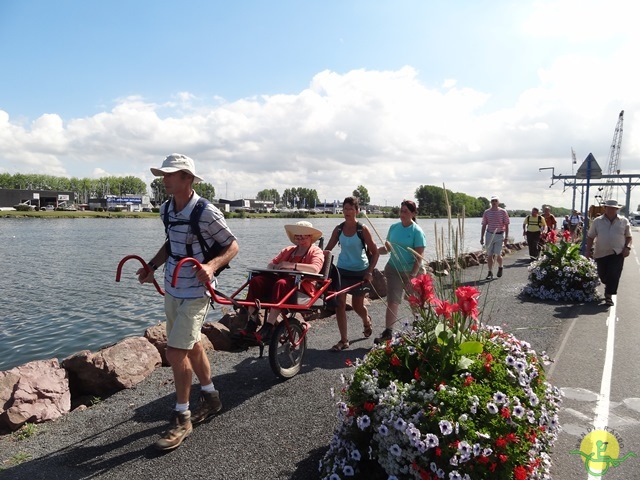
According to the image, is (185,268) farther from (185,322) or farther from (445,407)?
(445,407)

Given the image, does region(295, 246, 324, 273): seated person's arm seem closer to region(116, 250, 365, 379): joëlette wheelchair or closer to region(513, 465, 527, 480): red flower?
region(116, 250, 365, 379): joëlette wheelchair

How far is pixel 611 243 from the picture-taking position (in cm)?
945

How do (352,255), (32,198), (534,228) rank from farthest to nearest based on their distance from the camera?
(32,198) → (534,228) → (352,255)

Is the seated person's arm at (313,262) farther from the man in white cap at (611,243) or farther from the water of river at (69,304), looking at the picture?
the man in white cap at (611,243)

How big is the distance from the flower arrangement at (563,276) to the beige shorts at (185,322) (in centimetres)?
870

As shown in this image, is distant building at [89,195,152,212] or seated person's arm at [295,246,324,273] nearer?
seated person's arm at [295,246,324,273]

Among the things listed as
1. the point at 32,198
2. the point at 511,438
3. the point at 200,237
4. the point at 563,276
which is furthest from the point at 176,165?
the point at 32,198

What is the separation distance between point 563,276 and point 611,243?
56.4 inches

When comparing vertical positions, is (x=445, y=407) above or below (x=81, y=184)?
below

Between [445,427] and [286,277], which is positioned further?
[286,277]

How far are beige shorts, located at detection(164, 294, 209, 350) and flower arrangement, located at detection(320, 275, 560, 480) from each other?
1.45m

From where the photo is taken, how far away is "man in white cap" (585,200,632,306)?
30.8 ft

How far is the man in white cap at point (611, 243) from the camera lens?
9398mm

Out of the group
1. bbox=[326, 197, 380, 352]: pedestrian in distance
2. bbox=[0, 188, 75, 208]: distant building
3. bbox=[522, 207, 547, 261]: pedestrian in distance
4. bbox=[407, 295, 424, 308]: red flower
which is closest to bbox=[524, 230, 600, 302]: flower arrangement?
bbox=[326, 197, 380, 352]: pedestrian in distance
